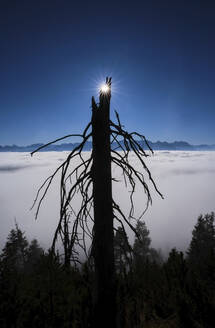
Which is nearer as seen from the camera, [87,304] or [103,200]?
[103,200]

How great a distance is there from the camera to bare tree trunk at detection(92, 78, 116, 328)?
7.10 ft

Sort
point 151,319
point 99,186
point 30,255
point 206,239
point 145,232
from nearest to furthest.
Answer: point 99,186 → point 151,319 → point 206,239 → point 30,255 → point 145,232

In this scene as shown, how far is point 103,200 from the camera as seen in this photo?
2232 mm

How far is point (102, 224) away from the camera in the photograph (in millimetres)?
2211

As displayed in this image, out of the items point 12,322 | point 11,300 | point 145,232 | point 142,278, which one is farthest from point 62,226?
point 145,232

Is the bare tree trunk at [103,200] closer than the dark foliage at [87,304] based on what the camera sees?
Yes

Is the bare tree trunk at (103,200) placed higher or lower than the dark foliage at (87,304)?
higher

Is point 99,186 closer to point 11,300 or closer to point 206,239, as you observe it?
point 11,300

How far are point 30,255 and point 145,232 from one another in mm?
27985

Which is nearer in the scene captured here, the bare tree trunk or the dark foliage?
the bare tree trunk

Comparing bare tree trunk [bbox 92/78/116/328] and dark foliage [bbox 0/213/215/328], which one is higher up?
bare tree trunk [bbox 92/78/116/328]

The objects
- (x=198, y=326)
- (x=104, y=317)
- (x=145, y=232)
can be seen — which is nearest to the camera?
(x=104, y=317)

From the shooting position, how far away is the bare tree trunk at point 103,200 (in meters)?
2.16

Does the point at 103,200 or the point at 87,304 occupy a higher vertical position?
the point at 103,200
